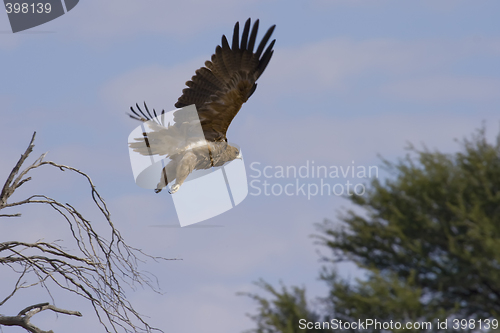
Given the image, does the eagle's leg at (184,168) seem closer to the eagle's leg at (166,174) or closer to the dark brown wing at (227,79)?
the eagle's leg at (166,174)

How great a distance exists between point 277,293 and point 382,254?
218cm

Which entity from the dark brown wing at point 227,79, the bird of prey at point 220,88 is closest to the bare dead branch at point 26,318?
the bird of prey at point 220,88

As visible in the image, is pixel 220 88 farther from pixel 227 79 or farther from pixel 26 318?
pixel 26 318

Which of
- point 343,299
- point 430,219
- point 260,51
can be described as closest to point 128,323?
point 260,51

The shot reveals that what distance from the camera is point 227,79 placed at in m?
8.44

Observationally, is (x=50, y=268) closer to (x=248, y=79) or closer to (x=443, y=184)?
(x=248, y=79)

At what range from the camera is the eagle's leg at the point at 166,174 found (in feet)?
24.2

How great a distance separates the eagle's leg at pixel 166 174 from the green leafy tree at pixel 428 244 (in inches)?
150

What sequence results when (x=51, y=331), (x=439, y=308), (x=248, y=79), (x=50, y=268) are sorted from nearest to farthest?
(x=51, y=331)
(x=50, y=268)
(x=248, y=79)
(x=439, y=308)

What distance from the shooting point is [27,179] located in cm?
603

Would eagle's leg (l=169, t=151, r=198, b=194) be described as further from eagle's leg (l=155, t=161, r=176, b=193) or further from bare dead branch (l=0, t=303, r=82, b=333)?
bare dead branch (l=0, t=303, r=82, b=333)

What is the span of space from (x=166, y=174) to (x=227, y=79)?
1759mm

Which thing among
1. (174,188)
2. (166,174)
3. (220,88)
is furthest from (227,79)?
(174,188)

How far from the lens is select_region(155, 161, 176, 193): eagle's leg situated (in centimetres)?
738
